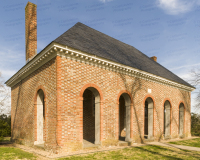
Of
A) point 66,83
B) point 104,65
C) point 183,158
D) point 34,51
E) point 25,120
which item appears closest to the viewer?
point 183,158

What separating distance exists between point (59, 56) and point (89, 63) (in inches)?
81.7

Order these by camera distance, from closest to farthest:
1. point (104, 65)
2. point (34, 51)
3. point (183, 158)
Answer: point (183, 158) → point (104, 65) → point (34, 51)

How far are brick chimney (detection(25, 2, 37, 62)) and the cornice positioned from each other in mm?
2092

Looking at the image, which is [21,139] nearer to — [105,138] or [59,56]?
[105,138]

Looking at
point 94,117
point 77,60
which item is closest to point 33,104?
point 77,60

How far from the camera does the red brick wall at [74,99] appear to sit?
957 cm

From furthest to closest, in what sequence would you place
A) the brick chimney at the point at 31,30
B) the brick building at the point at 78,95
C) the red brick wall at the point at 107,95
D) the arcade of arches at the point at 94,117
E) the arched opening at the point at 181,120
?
the arched opening at the point at 181,120
the brick chimney at the point at 31,30
the arcade of arches at the point at 94,117
the red brick wall at the point at 107,95
the brick building at the point at 78,95

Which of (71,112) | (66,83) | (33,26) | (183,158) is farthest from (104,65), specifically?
(33,26)

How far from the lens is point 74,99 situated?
1006 cm

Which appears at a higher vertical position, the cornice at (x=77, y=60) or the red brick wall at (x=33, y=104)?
the cornice at (x=77, y=60)

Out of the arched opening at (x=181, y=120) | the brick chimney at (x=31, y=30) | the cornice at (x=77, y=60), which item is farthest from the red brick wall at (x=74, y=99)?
the arched opening at (x=181, y=120)

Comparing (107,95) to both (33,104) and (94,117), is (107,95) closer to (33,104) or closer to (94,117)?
(94,117)

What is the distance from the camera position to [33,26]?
50.7ft

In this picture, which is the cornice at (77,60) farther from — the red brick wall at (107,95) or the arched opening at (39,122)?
the arched opening at (39,122)
